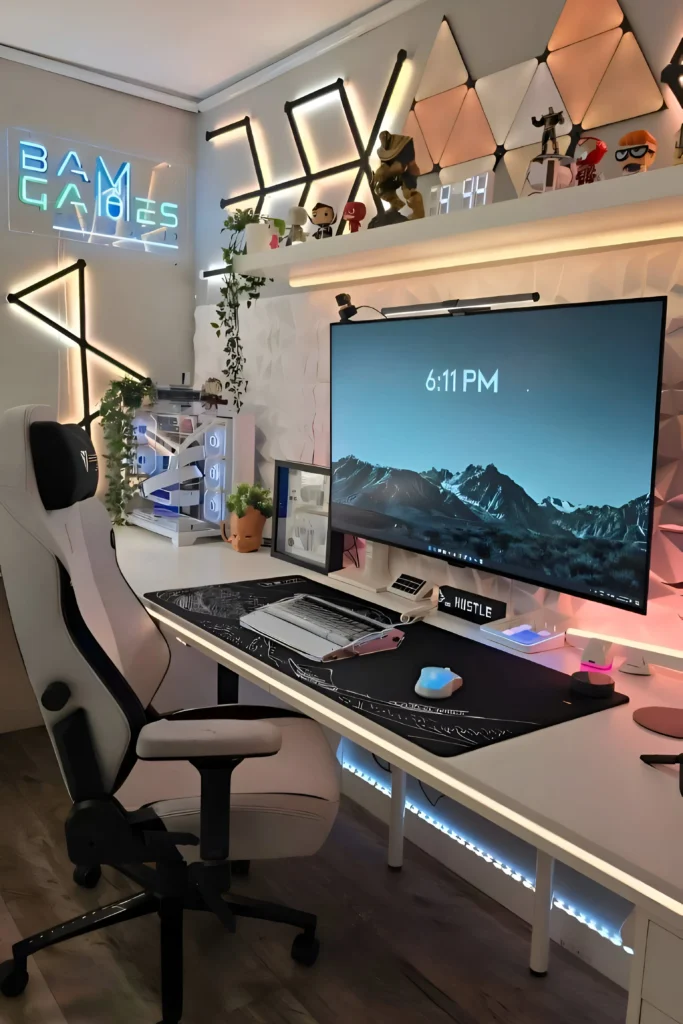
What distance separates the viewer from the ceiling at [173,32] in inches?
90.1

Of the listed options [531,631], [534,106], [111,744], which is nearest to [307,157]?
[534,106]

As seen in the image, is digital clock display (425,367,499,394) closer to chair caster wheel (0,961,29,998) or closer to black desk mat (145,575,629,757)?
black desk mat (145,575,629,757)

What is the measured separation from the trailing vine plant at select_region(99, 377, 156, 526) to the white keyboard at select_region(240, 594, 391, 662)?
49.1 inches

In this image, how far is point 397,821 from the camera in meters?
2.21

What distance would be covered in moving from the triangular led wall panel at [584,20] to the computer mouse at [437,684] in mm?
1394

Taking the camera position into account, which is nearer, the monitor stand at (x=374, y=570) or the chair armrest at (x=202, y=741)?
the chair armrest at (x=202, y=741)

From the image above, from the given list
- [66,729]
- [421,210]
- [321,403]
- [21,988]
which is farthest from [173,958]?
[421,210]

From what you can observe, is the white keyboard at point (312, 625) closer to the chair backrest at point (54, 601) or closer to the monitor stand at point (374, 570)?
the monitor stand at point (374, 570)

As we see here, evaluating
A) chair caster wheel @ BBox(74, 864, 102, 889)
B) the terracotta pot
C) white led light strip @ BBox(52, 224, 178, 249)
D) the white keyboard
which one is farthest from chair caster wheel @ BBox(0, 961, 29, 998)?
white led light strip @ BBox(52, 224, 178, 249)

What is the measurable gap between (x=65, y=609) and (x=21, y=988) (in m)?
0.95

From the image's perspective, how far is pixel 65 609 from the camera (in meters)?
1.41

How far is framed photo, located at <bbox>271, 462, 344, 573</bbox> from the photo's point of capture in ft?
7.57

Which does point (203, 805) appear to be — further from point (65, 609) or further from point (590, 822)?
point (590, 822)

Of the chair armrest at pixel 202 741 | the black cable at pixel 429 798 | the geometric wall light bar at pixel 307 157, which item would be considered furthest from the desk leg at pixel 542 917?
the geometric wall light bar at pixel 307 157
